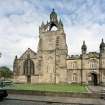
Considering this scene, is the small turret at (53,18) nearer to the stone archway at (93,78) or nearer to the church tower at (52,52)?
the church tower at (52,52)

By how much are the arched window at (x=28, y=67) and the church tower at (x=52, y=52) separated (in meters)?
3.20

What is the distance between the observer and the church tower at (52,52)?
244ft

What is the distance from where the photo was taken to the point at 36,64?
77500 mm

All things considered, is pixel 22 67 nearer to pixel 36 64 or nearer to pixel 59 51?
pixel 36 64

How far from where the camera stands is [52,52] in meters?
76.4

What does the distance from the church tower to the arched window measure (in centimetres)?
320

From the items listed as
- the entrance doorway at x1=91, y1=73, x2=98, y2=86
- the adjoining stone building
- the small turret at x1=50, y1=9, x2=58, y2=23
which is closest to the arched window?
the adjoining stone building

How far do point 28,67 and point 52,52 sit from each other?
880 cm

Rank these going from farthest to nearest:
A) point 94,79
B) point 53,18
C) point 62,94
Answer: point 53,18
point 94,79
point 62,94

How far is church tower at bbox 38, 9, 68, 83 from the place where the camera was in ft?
244

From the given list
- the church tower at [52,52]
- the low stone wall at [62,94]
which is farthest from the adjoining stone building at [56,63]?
the low stone wall at [62,94]

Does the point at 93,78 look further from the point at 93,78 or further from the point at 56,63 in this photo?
the point at 56,63

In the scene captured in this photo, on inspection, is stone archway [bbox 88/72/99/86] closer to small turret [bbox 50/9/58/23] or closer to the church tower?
the church tower

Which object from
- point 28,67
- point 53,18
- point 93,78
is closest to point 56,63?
point 28,67
